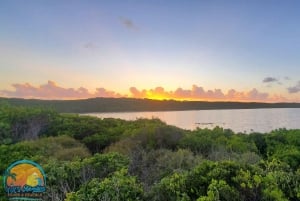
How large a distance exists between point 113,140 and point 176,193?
1584 cm

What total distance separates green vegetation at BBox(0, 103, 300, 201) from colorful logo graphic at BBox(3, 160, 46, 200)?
18 centimetres

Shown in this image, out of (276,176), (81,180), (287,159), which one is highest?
(276,176)

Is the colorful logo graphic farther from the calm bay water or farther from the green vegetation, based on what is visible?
the calm bay water

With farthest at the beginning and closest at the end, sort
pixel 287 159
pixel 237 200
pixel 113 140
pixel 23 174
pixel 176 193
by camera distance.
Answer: pixel 113 140 < pixel 287 159 < pixel 23 174 < pixel 176 193 < pixel 237 200

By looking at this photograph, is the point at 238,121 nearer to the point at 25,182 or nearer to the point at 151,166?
the point at 151,166

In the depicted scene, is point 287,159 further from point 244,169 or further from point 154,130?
point 244,169

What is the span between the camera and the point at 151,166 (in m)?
11.3

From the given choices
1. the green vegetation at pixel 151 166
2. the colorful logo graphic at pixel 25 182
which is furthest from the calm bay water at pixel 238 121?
the colorful logo graphic at pixel 25 182

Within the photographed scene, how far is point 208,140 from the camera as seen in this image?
1786cm

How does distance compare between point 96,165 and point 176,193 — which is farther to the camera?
point 96,165

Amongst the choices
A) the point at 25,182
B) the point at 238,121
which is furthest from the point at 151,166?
the point at 238,121

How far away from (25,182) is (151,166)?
5549mm

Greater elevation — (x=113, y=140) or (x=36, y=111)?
(x=36, y=111)

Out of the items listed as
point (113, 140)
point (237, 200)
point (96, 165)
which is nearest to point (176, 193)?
point (237, 200)
